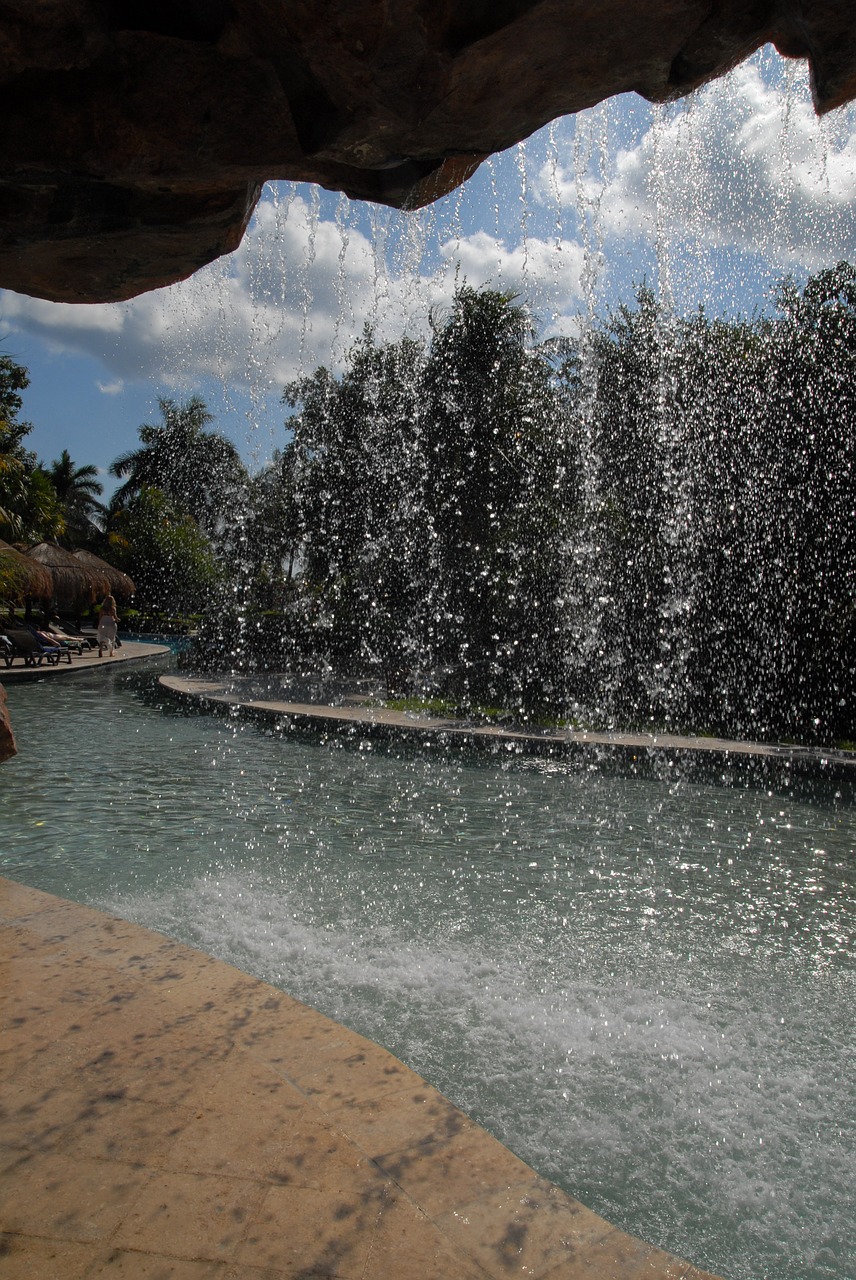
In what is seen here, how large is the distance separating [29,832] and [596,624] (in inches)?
386

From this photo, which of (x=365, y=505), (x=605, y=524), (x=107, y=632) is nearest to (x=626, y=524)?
(x=605, y=524)

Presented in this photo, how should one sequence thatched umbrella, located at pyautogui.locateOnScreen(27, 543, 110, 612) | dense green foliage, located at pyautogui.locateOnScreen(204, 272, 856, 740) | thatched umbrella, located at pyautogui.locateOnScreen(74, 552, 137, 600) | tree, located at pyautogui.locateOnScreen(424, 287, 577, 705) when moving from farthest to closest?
thatched umbrella, located at pyautogui.locateOnScreen(74, 552, 137, 600)
thatched umbrella, located at pyautogui.locateOnScreen(27, 543, 110, 612)
tree, located at pyautogui.locateOnScreen(424, 287, 577, 705)
dense green foliage, located at pyautogui.locateOnScreen(204, 272, 856, 740)

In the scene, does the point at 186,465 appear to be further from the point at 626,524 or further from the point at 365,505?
the point at 626,524

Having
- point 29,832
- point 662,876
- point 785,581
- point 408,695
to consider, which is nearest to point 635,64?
point 662,876

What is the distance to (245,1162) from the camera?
1.81 meters

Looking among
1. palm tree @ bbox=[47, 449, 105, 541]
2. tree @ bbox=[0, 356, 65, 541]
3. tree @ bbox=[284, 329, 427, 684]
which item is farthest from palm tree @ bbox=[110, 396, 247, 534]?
tree @ bbox=[284, 329, 427, 684]

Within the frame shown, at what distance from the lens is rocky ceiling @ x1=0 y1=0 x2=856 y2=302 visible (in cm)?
175

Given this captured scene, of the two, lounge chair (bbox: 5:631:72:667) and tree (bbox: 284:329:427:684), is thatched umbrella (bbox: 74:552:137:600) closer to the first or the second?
tree (bbox: 284:329:427:684)

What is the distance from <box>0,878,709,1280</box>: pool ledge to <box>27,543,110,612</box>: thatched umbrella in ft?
83.6

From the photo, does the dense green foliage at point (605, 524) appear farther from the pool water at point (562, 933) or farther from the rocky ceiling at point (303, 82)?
the rocky ceiling at point (303, 82)

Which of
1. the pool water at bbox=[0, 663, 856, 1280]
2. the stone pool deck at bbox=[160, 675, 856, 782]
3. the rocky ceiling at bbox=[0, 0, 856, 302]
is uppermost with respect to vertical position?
the rocky ceiling at bbox=[0, 0, 856, 302]

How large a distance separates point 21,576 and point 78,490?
1308 inches

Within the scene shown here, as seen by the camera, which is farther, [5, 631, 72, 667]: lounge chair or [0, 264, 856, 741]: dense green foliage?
[5, 631, 72, 667]: lounge chair

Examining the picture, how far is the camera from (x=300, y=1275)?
1.49 m
